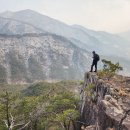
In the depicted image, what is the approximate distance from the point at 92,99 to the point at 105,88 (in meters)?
8.16

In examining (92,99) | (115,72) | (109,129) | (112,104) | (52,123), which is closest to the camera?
(109,129)

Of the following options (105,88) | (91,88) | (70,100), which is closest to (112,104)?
(105,88)

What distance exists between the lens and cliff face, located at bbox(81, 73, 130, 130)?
3309cm

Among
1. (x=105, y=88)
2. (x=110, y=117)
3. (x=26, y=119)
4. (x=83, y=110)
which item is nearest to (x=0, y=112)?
(x=26, y=119)

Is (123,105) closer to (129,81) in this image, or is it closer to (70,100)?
(129,81)

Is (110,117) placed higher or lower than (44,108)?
higher

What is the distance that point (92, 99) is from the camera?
62.1 metres

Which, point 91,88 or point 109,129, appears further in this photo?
point 91,88

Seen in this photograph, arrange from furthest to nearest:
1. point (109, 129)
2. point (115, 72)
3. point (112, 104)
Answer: point (115, 72) < point (112, 104) < point (109, 129)

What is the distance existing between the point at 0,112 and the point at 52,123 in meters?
20.1

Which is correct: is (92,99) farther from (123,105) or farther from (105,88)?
(123,105)

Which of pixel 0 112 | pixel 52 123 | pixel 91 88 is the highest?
pixel 91 88

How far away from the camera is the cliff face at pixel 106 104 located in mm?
33094

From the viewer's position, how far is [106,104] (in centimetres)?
3609
